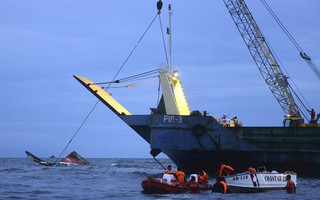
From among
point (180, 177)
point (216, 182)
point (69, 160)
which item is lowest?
point (216, 182)

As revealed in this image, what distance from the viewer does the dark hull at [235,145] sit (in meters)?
37.7

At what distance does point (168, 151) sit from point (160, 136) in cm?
169

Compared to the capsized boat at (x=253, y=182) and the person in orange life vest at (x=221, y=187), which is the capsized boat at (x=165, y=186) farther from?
the capsized boat at (x=253, y=182)

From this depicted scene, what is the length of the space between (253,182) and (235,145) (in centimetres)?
1187

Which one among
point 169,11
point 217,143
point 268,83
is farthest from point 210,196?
point 268,83

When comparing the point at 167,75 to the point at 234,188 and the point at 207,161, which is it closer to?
the point at 207,161

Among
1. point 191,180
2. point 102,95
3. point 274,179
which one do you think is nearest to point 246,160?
point 274,179

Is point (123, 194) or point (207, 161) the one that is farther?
point (207, 161)

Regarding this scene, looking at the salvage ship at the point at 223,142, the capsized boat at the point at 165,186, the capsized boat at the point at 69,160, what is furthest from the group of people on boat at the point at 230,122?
the capsized boat at the point at 69,160

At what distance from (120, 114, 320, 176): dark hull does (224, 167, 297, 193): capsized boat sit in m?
10.2

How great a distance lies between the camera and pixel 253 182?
2662cm

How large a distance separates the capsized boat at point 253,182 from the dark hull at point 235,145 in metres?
10.2

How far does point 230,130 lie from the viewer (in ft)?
131

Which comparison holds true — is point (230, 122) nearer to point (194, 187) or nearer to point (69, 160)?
point (194, 187)
